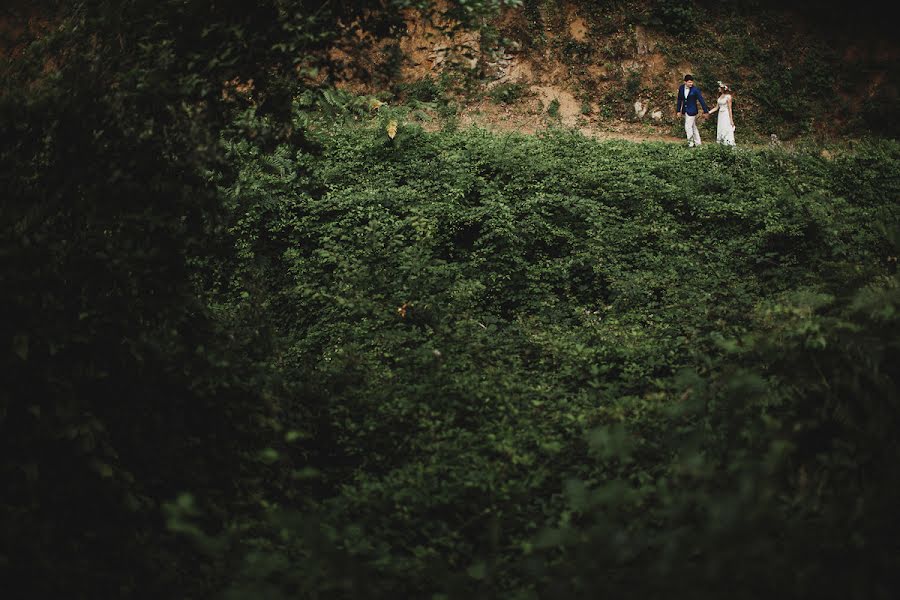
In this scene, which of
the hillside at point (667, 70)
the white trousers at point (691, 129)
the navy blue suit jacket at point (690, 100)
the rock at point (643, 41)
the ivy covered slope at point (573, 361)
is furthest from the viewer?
the rock at point (643, 41)

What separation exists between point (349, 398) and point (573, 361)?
95.1 inches

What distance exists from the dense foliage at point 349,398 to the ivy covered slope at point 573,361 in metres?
0.03

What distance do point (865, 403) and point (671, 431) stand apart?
1389 mm

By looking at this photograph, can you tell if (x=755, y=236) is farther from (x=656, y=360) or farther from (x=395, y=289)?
(x=395, y=289)

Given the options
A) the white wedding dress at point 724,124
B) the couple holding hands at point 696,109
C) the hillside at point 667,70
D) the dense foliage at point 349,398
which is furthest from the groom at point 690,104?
the dense foliage at point 349,398

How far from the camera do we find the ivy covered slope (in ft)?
9.99

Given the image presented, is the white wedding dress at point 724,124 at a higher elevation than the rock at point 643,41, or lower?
lower

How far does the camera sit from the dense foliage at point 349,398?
3227 millimetres

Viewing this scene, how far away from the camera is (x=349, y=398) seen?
6.02 meters

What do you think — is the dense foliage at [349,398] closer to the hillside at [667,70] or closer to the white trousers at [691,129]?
the white trousers at [691,129]

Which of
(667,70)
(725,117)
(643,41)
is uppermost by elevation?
(643,41)

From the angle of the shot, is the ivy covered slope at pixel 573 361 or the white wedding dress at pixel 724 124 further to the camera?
the white wedding dress at pixel 724 124

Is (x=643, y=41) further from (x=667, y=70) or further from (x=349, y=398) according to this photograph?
(x=349, y=398)

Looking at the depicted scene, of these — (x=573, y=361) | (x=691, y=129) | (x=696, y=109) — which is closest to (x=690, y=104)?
(x=696, y=109)
